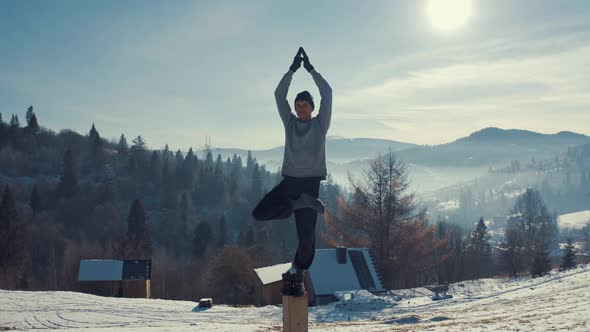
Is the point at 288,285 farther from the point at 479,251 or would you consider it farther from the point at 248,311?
the point at 479,251

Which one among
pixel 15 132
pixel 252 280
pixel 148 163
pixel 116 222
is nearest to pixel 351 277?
pixel 252 280

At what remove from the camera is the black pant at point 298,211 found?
6484 mm

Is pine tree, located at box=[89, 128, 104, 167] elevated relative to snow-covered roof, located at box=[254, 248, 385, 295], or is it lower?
elevated

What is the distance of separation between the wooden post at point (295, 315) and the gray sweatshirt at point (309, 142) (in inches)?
66.0

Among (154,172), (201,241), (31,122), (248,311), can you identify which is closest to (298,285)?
(248,311)

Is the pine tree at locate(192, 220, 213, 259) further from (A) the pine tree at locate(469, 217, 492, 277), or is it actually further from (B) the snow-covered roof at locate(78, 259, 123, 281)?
(B) the snow-covered roof at locate(78, 259, 123, 281)

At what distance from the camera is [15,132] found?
146250 millimetres

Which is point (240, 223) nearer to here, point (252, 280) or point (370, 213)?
point (252, 280)

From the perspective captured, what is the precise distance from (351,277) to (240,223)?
104 m

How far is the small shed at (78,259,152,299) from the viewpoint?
4441 centimetres

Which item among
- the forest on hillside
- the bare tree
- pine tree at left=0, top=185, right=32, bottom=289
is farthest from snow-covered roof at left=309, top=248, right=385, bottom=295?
pine tree at left=0, top=185, right=32, bottom=289

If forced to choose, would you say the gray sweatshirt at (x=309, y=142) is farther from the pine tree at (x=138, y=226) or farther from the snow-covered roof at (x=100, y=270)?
the pine tree at (x=138, y=226)

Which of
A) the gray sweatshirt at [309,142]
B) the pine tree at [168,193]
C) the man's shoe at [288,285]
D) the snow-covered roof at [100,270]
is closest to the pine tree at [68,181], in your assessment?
the pine tree at [168,193]

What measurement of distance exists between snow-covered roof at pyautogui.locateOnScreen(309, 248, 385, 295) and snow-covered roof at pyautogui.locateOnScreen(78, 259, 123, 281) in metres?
18.8
